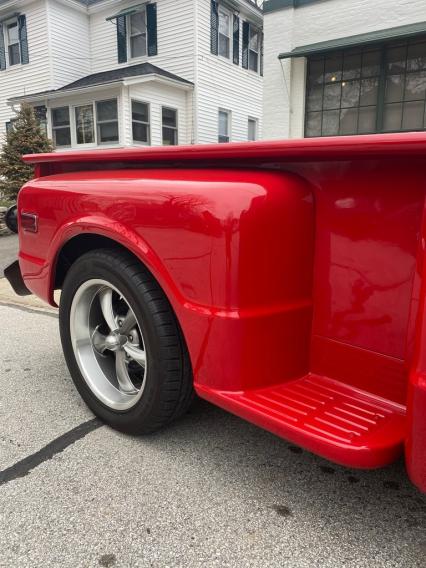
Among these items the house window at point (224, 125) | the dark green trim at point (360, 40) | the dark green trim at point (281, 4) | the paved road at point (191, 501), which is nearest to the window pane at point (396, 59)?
the dark green trim at point (360, 40)

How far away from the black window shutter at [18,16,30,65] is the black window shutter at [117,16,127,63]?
3.51 m

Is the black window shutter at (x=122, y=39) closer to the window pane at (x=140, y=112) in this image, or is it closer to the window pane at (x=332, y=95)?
the window pane at (x=140, y=112)

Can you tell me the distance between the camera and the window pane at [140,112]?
14.8 m

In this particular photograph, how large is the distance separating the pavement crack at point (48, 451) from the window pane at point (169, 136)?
14.1 meters

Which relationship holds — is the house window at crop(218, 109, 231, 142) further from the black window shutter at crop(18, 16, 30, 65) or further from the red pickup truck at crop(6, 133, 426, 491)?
the red pickup truck at crop(6, 133, 426, 491)

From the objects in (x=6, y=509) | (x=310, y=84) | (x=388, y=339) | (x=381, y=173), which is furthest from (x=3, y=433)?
(x=310, y=84)

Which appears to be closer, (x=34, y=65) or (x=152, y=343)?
(x=152, y=343)

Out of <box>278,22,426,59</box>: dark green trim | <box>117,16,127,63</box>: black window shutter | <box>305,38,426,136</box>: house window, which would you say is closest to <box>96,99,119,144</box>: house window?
<box>117,16,127,63</box>: black window shutter

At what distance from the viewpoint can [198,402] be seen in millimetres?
2680

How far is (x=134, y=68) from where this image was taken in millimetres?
15031

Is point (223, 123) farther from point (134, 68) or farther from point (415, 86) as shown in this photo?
point (415, 86)

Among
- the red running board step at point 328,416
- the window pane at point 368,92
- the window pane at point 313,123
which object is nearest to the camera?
the red running board step at point 328,416

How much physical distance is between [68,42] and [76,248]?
16.7m

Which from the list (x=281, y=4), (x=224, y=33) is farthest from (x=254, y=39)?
(x=281, y=4)
